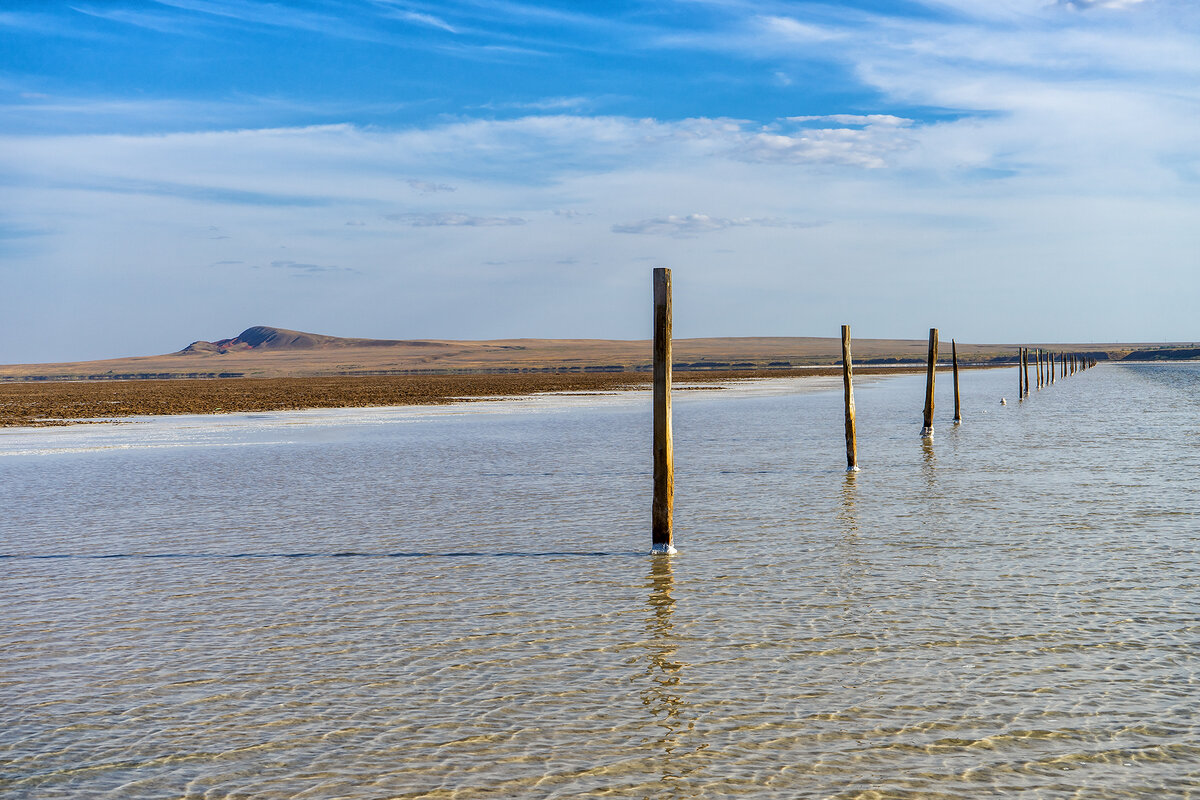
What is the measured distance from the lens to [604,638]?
27.7 feet

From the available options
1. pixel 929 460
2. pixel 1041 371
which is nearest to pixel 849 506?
pixel 929 460

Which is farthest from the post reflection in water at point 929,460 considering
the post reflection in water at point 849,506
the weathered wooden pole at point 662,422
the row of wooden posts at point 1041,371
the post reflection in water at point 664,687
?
the row of wooden posts at point 1041,371

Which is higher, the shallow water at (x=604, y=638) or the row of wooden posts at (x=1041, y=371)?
the row of wooden posts at (x=1041, y=371)

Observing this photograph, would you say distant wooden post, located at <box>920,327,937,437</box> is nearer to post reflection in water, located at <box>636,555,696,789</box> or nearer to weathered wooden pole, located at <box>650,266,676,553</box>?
weathered wooden pole, located at <box>650,266,676,553</box>

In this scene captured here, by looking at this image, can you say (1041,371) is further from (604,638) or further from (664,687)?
(664,687)

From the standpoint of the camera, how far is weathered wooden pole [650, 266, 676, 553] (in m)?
12.2

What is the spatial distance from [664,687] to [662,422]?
19.4 feet

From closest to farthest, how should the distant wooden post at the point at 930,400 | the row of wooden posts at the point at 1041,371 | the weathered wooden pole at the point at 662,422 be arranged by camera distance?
the weathered wooden pole at the point at 662,422 < the distant wooden post at the point at 930,400 < the row of wooden posts at the point at 1041,371

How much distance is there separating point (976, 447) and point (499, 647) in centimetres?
1939

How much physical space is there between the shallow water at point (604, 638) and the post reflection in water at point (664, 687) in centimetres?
3

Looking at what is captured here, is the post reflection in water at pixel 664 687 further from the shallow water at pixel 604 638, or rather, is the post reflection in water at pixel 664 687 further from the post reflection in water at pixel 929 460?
the post reflection in water at pixel 929 460

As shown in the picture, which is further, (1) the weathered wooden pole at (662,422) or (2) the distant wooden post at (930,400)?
(2) the distant wooden post at (930,400)

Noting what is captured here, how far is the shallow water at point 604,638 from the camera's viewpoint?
581cm

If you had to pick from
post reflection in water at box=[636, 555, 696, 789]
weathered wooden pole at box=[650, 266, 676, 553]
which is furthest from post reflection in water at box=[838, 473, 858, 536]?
post reflection in water at box=[636, 555, 696, 789]
